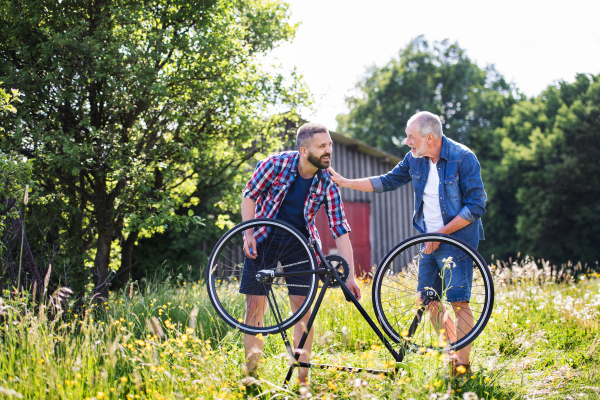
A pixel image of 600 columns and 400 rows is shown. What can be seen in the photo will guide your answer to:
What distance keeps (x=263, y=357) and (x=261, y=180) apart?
1676 millimetres

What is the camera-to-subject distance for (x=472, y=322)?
12.0ft

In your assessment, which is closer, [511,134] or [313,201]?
[313,201]

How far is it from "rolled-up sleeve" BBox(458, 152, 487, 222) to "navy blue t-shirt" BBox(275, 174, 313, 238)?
1.20 metres

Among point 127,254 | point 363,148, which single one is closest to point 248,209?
point 127,254

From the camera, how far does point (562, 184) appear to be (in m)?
22.3

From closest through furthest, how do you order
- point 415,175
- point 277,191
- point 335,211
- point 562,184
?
point 277,191, point 335,211, point 415,175, point 562,184

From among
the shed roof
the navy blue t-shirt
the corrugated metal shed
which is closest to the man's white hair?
the navy blue t-shirt

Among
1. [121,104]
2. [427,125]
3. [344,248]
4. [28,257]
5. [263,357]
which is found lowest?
[263,357]

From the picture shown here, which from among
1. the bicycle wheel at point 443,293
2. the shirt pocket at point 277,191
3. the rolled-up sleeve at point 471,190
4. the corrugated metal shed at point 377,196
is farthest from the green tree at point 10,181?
the corrugated metal shed at point 377,196

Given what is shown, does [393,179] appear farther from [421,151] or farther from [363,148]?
[363,148]

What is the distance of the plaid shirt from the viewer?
11.9ft

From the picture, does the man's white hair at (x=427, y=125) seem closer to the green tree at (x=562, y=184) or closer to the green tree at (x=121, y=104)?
the green tree at (x=121, y=104)

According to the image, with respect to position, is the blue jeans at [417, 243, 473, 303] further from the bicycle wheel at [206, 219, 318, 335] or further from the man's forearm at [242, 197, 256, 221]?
the man's forearm at [242, 197, 256, 221]

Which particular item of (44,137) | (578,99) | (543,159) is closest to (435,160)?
(44,137)
